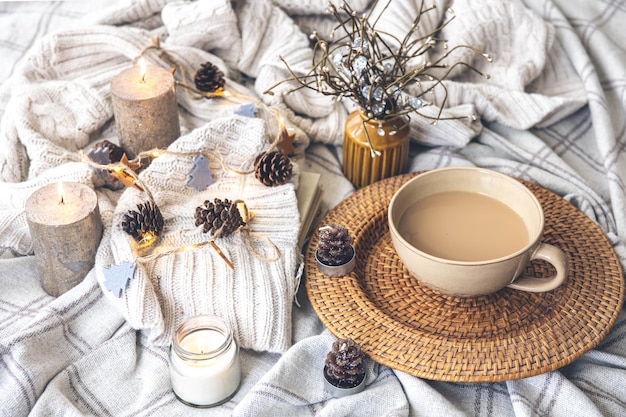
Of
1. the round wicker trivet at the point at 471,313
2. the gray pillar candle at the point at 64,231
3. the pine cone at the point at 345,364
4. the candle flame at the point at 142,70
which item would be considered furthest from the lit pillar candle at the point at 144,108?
the pine cone at the point at 345,364

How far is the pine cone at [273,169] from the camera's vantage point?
96 cm

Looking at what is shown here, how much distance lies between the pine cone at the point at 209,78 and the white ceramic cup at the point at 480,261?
36cm

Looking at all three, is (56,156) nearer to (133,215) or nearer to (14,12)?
(133,215)

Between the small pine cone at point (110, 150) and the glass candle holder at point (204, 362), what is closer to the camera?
the glass candle holder at point (204, 362)

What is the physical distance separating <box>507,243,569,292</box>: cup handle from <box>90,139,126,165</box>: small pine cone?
0.52m

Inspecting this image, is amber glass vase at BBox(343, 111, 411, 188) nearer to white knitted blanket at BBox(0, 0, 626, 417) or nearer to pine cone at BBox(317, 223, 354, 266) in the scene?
white knitted blanket at BBox(0, 0, 626, 417)

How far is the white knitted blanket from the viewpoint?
0.82 meters

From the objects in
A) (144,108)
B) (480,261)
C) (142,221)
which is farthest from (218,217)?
(480,261)

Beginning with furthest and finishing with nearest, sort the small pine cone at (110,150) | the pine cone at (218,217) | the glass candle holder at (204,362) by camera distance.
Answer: the small pine cone at (110,150), the pine cone at (218,217), the glass candle holder at (204,362)

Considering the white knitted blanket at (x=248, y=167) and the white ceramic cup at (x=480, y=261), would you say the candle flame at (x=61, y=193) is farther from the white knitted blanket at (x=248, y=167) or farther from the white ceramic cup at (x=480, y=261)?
the white ceramic cup at (x=480, y=261)

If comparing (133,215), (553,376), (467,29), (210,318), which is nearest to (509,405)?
(553,376)

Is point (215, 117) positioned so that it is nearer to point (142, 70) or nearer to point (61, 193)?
point (142, 70)

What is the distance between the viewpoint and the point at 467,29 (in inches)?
45.6

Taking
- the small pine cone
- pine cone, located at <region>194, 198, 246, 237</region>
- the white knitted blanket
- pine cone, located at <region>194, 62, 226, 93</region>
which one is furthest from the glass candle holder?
pine cone, located at <region>194, 62, 226, 93</region>
